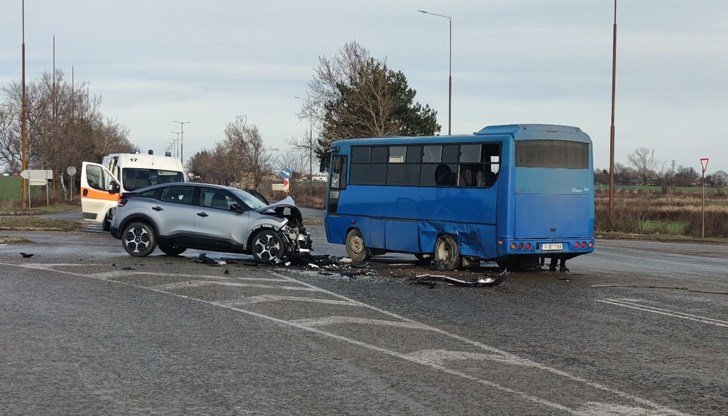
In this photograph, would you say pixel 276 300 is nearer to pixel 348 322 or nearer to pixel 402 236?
pixel 348 322

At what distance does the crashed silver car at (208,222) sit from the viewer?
64.4ft

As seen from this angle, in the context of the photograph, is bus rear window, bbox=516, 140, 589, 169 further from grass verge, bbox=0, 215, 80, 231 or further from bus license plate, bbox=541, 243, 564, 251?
grass verge, bbox=0, 215, 80, 231

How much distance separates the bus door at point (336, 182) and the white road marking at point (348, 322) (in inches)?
403

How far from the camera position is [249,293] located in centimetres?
1418

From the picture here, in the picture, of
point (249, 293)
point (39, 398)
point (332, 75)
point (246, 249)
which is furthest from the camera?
point (332, 75)

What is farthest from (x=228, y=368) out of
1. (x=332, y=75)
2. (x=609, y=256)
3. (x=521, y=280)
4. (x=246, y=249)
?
(x=332, y=75)

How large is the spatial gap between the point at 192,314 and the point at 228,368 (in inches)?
143

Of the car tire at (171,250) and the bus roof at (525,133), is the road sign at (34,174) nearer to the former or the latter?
the car tire at (171,250)

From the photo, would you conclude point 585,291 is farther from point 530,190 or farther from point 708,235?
point 708,235

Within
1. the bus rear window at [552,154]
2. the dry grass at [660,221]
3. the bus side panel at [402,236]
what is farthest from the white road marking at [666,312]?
the dry grass at [660,221]

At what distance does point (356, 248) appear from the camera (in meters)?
21.1

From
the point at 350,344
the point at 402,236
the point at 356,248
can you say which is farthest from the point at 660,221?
the point at 350,344

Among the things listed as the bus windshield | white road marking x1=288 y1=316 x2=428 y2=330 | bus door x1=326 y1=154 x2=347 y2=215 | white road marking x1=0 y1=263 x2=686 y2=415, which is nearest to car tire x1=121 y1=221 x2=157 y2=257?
bus door x1=326 y1=154 x2=347 y2=215

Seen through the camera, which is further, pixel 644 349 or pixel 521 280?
pixel 521 280
